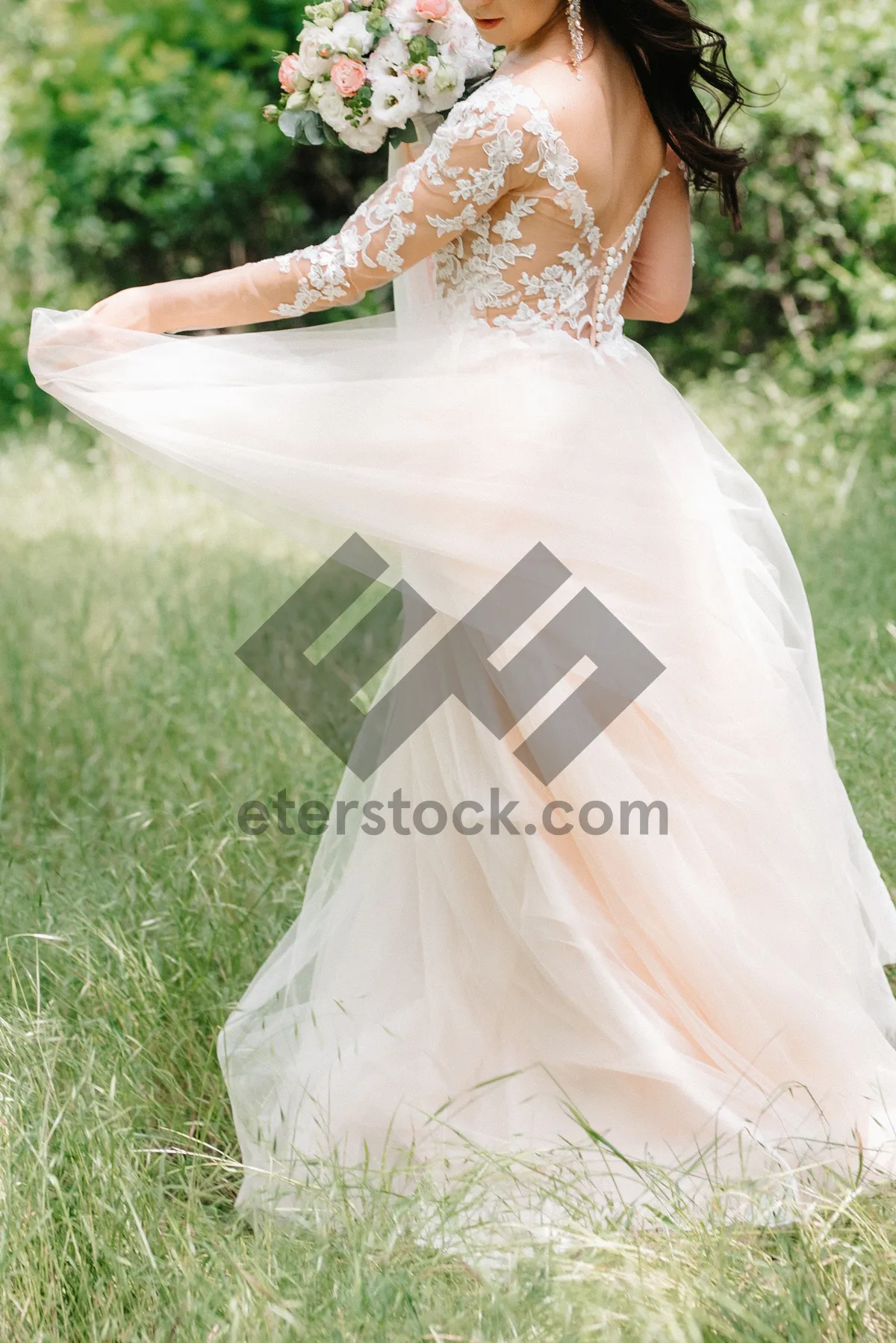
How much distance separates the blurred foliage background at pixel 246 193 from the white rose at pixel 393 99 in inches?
186

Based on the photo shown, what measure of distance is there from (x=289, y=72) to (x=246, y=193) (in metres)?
Answer: 6.28

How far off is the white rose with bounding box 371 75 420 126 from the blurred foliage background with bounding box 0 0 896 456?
4.73 meters

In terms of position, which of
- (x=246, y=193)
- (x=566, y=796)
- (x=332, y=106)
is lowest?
(x=246, y=193)

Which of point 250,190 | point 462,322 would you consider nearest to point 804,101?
point 250,190

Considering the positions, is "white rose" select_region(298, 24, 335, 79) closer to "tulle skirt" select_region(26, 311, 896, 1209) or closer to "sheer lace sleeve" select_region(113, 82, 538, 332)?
"sheer lace sleeve" select_region(113, 82, 538, 332)

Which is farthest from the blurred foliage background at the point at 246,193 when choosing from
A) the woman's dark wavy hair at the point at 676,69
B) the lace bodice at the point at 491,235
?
the lace bodice at the point at 491,235

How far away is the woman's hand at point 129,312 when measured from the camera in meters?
2.25

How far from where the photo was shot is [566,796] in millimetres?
2227

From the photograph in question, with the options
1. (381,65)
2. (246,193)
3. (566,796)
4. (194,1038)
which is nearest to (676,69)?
(381,65)

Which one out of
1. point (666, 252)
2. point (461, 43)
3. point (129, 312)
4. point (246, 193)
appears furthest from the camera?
point (246, 193)

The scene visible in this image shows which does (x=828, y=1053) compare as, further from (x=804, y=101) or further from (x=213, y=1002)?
(x=804, y=101)

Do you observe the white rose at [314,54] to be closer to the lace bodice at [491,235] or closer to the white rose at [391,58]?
the white rose at [391,58]

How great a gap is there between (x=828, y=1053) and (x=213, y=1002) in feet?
3.67

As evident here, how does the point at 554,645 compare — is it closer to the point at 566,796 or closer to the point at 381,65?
the point at 566,796
